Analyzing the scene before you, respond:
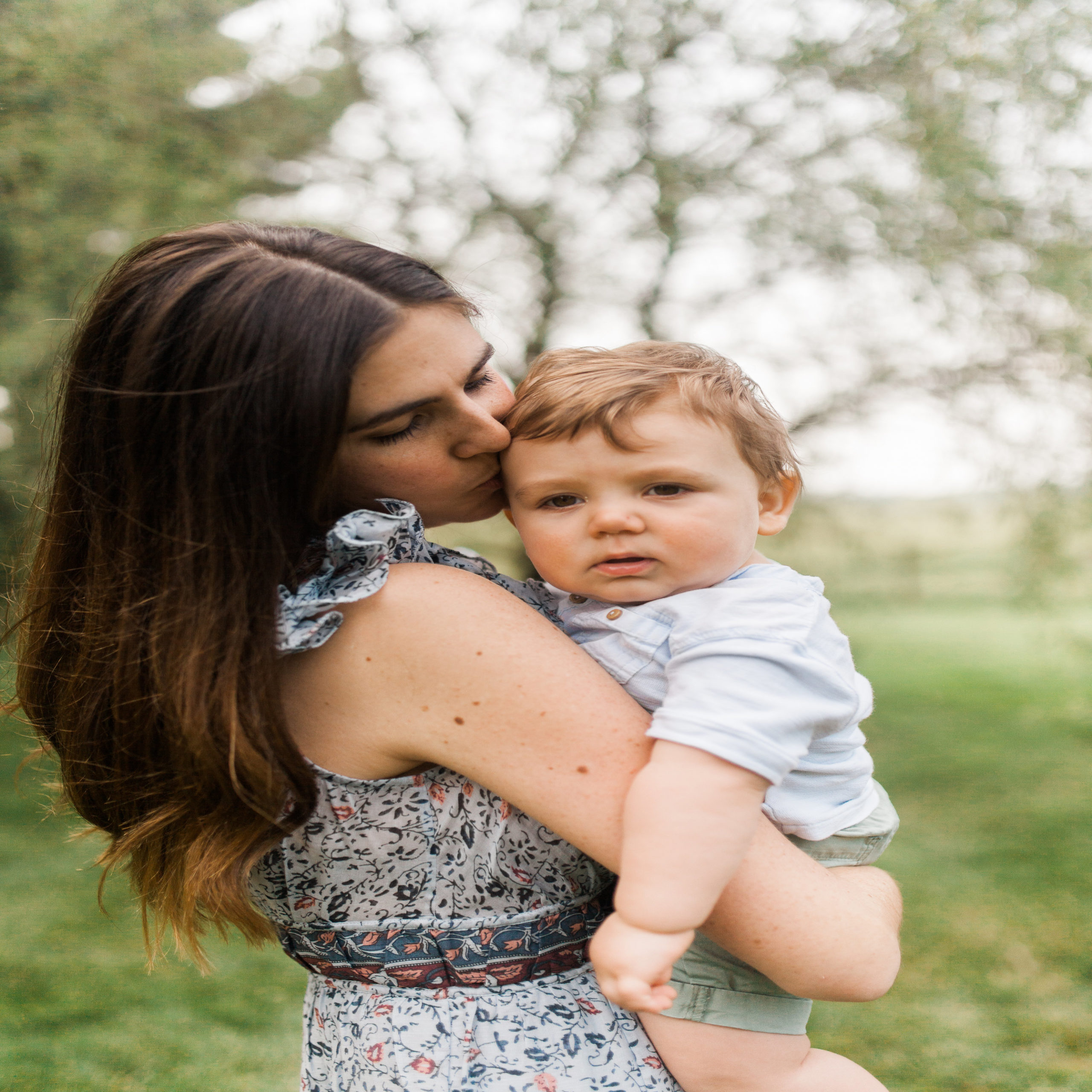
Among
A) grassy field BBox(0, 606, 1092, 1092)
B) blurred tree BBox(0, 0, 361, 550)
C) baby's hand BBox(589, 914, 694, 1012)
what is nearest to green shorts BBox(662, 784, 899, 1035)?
baby's hand BBox(589, 914, 694, 1012)

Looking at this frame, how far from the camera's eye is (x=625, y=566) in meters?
1.38

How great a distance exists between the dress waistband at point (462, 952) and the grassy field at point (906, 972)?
278 cm

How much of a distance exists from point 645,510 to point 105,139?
13.0 ft

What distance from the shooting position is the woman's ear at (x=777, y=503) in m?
1.59

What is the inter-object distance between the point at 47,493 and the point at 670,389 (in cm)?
96

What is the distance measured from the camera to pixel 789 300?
570 cm

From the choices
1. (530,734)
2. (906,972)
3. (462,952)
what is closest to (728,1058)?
(462,952)

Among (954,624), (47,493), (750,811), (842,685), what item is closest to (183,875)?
(47,493)

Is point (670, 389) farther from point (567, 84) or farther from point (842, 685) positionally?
point (567, 84)

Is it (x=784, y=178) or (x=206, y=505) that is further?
(x=784, y=178)

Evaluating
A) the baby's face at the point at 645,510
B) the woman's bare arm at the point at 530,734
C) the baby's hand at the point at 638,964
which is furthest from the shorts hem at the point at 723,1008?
the baby's face at the point at 645,510

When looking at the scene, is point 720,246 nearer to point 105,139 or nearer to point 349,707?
point 105,139

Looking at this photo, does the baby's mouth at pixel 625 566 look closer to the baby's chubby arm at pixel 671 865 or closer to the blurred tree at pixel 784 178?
the baby's chubby arm at pixel 671 865

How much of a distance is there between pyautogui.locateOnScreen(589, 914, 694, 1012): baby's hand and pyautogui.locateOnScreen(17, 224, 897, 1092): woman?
0.10m
